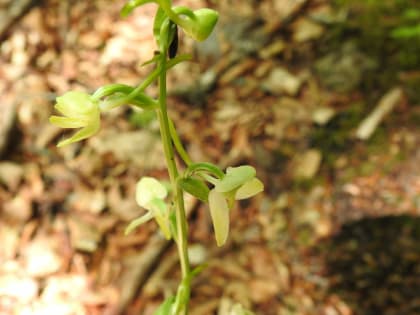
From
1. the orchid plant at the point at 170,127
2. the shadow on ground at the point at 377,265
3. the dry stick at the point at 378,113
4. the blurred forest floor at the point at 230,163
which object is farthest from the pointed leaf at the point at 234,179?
the dry stick at the point at 378,113

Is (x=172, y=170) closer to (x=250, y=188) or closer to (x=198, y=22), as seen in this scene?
(x=250, y=188)

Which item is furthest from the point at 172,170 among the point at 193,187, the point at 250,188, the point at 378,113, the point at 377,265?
the point at 378,113

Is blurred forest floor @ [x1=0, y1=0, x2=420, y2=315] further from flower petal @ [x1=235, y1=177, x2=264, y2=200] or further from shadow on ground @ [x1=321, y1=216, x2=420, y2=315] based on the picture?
flower petal @ [x1=235, y1=177, x2=264, y2=200]

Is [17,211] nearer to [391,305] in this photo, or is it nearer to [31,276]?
[31,276]

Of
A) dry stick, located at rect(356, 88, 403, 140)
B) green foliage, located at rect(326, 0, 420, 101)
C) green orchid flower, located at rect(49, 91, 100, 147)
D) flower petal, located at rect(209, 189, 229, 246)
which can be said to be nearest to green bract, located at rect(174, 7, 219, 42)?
green orchid flower, located at rect(49, 91, 100, 147)

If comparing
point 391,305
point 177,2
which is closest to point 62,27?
point 177,2

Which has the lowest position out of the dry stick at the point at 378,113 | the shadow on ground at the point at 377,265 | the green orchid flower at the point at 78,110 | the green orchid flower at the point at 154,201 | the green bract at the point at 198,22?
the shadow on ground at the point at 377,265

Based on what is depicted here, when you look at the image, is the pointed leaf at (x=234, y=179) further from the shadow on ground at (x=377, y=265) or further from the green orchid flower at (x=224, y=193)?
the shadow on ground at (x=377, y=265)
